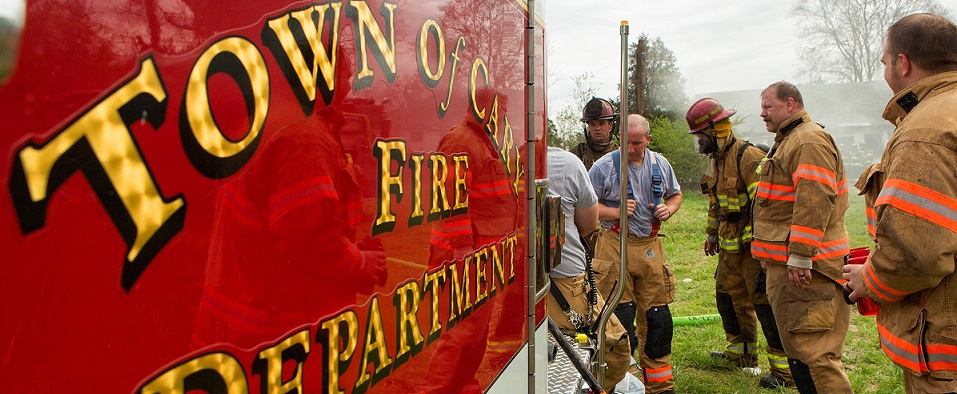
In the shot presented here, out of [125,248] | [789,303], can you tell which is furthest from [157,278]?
[789,303]

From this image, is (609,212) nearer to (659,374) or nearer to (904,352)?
(659,374)

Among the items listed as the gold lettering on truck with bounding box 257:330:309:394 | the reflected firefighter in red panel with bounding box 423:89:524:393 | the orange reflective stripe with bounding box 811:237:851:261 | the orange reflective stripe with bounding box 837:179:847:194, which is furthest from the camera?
the orange reflective stripe with bounding box 837:179:847:194

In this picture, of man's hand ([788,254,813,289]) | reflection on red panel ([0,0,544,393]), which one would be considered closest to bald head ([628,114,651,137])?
man's hand ([788,254,813,289])

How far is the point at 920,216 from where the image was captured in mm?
2432

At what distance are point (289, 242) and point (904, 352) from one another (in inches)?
98.5

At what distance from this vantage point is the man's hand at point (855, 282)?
9.19 ft

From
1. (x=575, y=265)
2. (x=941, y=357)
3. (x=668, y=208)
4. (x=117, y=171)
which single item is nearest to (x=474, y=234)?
(x=117, y=171)

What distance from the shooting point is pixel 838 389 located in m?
3.95

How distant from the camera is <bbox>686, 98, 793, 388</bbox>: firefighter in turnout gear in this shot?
215 inches

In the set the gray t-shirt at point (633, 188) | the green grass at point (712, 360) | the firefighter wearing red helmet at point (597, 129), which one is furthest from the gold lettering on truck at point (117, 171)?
the green grass at point (712, 360)

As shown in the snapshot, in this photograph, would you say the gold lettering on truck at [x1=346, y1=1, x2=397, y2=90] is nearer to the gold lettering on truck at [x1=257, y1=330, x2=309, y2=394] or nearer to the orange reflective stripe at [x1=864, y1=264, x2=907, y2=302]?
the gold lettering on truck at [x1=257, y1=330, x2=309, y2=394]

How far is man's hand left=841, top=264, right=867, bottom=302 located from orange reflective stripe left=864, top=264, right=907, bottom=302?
0.29 ft

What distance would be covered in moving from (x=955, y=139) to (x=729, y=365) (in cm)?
377

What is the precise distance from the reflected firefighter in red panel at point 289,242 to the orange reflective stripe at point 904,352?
2.25 metres
